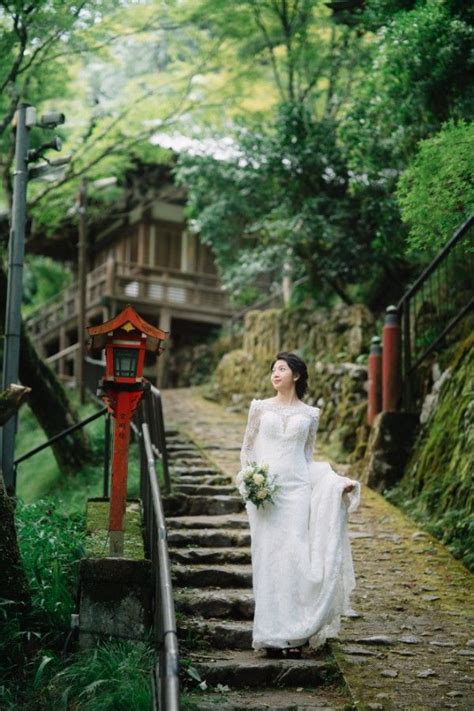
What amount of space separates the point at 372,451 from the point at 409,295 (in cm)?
195

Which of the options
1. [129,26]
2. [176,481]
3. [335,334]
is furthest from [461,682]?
[129,26]

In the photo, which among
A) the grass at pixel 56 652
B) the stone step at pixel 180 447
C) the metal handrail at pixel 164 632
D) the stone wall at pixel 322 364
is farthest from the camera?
the stone wall at pixel 322 364

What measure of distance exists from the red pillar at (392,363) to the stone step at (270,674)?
16.3 ft

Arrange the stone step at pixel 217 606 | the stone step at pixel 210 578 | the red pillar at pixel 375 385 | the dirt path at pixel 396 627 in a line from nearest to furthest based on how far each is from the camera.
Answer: the dirt path at pixel 396 627 < the stone step at pixel 217 606 < the stone step at pixel 210 578 < the red pillar at pixel 375 385

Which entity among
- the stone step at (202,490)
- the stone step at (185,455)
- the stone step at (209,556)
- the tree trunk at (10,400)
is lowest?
the stone step at (209,556)

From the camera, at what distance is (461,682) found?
183 inches

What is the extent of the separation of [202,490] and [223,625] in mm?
2990

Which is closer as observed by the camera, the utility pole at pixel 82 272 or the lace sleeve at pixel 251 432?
the lace sleeve at pixel 251 432

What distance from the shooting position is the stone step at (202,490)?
840cm

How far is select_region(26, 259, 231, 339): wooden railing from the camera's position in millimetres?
22188

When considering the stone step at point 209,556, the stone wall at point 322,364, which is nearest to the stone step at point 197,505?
the stone step at point 209,556

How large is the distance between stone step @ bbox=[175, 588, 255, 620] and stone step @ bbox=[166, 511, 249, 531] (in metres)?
1.49

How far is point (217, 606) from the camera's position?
582 cm

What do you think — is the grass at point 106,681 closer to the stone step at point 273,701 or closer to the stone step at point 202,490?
the stone step at point 273,701
